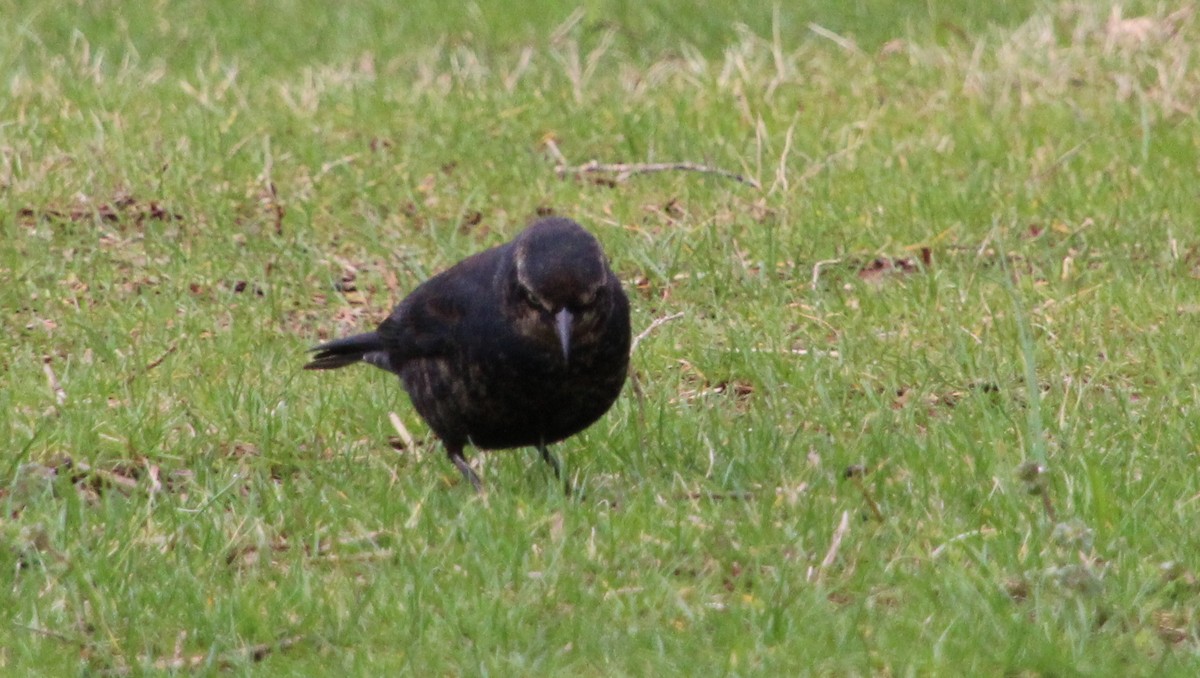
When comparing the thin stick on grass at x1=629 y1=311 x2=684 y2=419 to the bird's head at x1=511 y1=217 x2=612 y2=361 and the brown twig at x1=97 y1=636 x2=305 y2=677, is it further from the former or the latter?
the brown twig at x1=97 y1=636 x2=305 y2=677

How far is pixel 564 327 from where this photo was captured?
17.0 feet

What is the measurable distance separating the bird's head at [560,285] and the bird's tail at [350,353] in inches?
40.3

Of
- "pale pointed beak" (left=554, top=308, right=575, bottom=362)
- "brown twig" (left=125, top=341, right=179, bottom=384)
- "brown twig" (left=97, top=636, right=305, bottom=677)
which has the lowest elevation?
"brown twig" (left=125, top=341, right=179, bottom=384)

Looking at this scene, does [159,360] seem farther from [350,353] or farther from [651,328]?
[651,328]

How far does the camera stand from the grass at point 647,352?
4.50 metres

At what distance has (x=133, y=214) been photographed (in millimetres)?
8172

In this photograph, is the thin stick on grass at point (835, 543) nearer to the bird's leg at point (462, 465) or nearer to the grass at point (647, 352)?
the grass at point (647, 352)

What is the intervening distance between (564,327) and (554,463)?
0.68m

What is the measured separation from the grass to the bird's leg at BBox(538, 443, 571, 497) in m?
0.05

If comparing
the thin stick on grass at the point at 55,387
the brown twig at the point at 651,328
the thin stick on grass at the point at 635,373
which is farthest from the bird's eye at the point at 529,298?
the thin stick on grass at the point at 55,387

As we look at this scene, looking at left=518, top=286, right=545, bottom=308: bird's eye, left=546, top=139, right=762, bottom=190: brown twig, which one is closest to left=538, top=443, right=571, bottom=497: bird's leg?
left=518, top=286, right=545, bottom=308: bird's eye

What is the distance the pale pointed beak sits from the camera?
16.9 ft

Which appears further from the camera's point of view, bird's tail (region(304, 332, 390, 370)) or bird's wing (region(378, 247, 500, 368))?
bird's tail (region(304, 332, 390, 370))

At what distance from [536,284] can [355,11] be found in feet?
26.0
